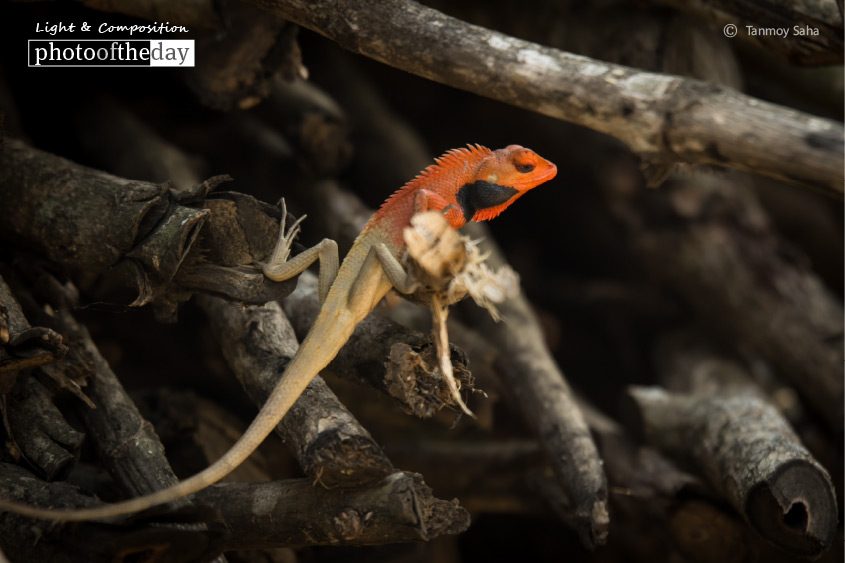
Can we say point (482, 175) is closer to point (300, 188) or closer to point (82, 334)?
point (300, 188)

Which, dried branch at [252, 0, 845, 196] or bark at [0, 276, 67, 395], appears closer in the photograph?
bark at [0, 276, 67, 395]

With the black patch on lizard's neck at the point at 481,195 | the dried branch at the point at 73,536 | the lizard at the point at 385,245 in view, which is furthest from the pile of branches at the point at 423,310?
the black patch on lizard's neck at the point at 481,195

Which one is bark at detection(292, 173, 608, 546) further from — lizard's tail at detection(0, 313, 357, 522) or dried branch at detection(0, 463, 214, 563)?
dried branch at detection(0, 463, 214, 563)

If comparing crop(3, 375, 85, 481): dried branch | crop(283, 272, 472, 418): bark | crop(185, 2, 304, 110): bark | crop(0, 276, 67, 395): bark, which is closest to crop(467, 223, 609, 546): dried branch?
crop(283, 272, 472, 418): bark

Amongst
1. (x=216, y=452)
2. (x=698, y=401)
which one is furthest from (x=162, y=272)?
(x=698, y=401)

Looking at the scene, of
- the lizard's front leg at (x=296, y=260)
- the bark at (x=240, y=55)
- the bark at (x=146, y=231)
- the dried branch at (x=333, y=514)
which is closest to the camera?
the dried branch at (x=333, y=514)

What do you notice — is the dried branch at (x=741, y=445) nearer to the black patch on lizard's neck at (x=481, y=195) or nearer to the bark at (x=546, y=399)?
the bark at (x=546, y=399)

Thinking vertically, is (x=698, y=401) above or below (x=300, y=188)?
below
